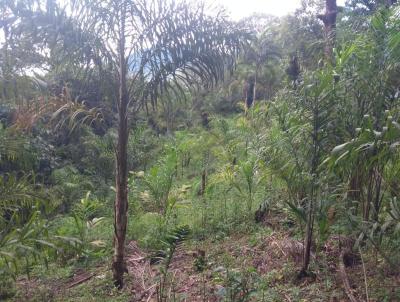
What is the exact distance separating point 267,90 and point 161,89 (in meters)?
13.6

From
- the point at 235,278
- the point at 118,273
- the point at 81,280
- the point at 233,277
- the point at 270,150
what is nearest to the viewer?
the point at 233,277

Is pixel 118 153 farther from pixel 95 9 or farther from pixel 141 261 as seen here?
pixel 141 261

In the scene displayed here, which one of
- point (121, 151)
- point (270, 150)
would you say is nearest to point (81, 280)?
point (121, 151)

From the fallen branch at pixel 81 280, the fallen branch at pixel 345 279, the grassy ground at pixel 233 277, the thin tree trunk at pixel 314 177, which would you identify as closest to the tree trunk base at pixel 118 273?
the grassy ground at pixel 233 277

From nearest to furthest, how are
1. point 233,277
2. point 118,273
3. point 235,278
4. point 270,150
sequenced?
point 233,277
point 235,278
point 270,150
point 118,273

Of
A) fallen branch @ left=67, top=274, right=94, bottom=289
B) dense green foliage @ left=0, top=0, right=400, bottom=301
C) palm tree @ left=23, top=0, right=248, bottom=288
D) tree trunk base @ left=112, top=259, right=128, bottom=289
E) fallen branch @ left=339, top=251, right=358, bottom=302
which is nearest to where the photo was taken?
dense green foliage @ left=0, top=0, right=400, bottom=301

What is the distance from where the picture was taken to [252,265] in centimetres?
489

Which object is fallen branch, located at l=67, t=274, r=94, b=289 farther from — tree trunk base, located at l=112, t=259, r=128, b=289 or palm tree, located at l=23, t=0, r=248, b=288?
palm tree, located at l=23, t=0, r=248, b=288

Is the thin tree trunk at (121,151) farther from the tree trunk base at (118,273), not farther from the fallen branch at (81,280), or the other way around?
the fallen branch at (81,280)

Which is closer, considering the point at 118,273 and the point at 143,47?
the point at 143,47

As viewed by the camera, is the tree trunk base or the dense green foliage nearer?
the dense green foliage

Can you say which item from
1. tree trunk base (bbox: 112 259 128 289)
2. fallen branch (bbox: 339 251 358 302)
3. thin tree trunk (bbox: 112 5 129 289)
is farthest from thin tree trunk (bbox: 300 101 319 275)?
tree trunk base (bbox: 112 259 128 289)

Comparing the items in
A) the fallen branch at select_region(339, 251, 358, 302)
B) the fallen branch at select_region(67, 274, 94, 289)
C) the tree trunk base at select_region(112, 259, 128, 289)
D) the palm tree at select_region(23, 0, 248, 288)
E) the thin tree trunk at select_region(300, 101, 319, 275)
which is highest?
the palm tree at select_region(23, 0, 248, 288)

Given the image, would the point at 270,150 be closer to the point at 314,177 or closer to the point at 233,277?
the point at 314,177
